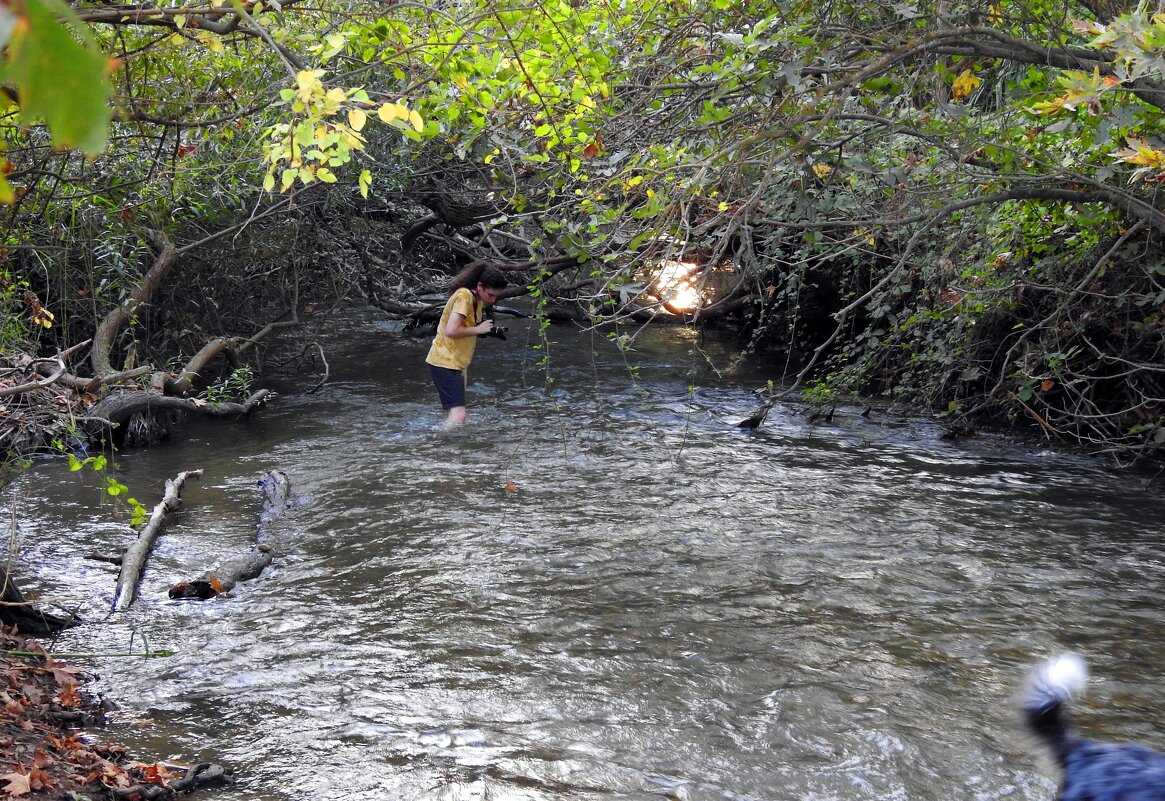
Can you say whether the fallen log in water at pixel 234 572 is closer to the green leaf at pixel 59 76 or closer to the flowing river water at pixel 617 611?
the flowing river water at pixel 617 611

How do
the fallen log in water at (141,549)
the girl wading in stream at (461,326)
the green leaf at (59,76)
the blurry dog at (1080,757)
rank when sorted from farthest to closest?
the girl wading in stream at (461,326) < the fallen log in water at (141,549) < the blurry dog at (1080,757) < the green leaf at (59,76)

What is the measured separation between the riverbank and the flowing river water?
0.17 m

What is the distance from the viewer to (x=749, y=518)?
8.25 m

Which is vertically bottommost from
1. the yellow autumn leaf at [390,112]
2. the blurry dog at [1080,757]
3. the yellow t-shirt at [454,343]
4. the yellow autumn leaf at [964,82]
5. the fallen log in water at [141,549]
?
the fallen log in water at [141,549]

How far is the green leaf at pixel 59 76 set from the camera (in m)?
0.95

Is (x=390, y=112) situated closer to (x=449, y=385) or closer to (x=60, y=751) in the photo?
(x=60, y=751)

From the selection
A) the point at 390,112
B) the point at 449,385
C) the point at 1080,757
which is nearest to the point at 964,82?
the point at 390,112

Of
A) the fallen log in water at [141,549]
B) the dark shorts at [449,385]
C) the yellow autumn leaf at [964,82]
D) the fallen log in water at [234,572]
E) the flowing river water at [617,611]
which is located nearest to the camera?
the flowing river water at [617,611]

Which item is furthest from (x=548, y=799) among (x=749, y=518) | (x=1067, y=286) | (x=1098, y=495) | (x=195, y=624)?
A: (x=1067, y=286)

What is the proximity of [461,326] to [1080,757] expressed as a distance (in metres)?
8.30

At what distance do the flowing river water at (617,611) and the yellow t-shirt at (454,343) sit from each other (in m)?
0.93

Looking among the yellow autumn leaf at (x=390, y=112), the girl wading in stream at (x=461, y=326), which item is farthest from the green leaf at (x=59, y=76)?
the girl wading in stream at (x=461, y=326)

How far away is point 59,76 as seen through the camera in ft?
3.19

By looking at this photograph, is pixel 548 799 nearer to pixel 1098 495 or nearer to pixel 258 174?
pixel 1098 495
